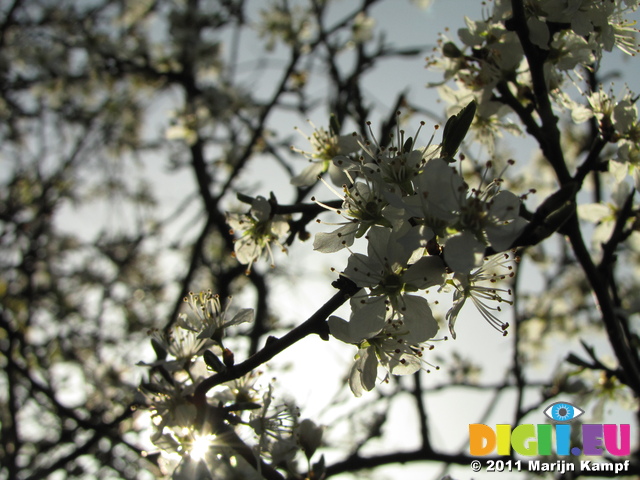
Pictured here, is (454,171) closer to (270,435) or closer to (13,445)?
(270,435)

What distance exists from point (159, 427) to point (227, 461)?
0.82ft

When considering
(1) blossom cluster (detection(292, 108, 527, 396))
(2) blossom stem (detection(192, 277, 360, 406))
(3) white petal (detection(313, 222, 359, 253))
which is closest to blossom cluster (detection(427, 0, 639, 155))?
(1) blossom cluster (detection(292, 108, 527, 396))

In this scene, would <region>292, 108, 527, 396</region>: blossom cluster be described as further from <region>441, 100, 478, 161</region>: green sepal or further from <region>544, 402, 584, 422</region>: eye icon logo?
<region>544, 402, 584, 422</region>: eye icon logo

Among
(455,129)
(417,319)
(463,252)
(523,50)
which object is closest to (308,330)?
(417,319)

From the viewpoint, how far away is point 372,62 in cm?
329

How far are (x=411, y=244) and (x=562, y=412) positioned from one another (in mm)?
1771

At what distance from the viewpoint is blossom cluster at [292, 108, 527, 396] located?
1.11 meters

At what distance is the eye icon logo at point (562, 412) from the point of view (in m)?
2.27

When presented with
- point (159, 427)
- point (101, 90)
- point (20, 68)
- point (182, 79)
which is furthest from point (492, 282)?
point (20, 68)

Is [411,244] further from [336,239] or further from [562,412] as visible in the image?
[562,412]

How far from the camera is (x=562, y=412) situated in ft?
7.59

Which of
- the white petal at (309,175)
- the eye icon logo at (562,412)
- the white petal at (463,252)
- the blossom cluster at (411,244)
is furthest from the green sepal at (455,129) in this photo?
the eye icon logo at (562,412)

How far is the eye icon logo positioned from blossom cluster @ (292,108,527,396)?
117cm

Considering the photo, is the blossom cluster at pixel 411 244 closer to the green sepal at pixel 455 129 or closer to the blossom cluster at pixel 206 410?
the green sepal at pixel 455 129
